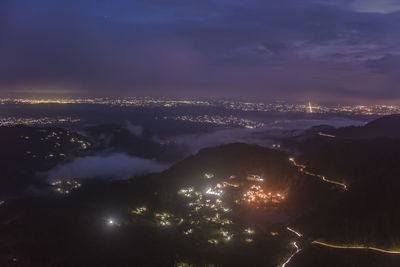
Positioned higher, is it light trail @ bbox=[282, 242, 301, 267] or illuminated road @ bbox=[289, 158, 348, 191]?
illuminated road @ bbox=[289, 158, 348, 191]

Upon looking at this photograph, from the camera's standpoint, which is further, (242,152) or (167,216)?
(242,152)

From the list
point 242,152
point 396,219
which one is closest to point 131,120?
point 242,152

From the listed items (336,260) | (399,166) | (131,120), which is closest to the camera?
(336,260)

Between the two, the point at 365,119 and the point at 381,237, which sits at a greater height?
the point at 365,119

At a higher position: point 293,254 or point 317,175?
point 317,175

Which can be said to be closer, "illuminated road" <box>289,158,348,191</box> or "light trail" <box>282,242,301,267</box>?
"light trail" <box>282,242,301,267</box>

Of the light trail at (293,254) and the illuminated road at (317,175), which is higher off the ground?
the illuminated road at (317,175)

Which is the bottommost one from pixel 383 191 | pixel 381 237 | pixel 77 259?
pixel 77 259

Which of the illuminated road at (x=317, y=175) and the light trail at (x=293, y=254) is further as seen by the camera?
the illuminated road at (x=317, y=175)

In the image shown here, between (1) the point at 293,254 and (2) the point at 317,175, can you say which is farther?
(2) the point at 317,175

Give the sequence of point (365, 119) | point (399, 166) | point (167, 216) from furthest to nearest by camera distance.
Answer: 1. point (365, 119)
2. point (399, 166)
3. point (167, 216)

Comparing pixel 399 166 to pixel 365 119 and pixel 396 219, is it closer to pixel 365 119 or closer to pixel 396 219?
pixel 396 219
